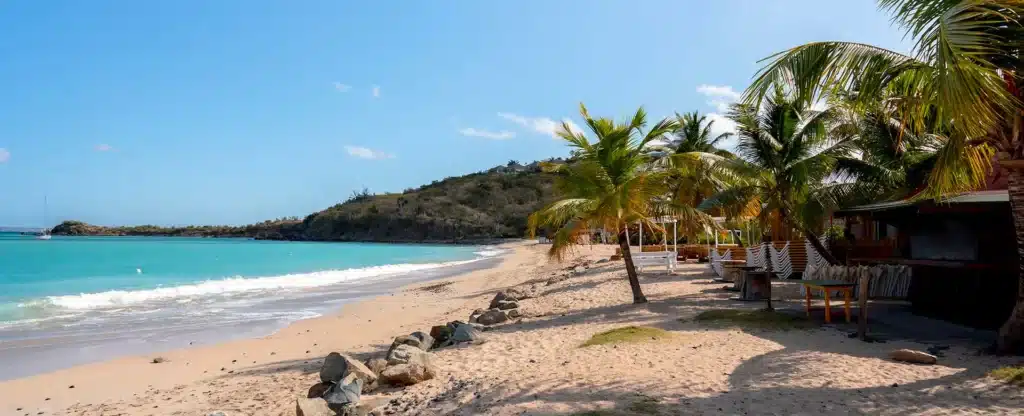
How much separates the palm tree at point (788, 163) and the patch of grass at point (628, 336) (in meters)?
7.26

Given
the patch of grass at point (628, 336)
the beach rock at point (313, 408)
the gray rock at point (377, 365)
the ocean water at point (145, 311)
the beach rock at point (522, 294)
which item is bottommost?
the ocean water at point (145, 311)

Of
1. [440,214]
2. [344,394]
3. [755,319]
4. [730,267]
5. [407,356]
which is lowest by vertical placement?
[344,394]

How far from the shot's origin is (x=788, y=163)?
1409 centimetres

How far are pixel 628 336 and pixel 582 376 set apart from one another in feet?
6.64

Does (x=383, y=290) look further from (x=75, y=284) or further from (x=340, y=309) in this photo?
(x=75, y=284)

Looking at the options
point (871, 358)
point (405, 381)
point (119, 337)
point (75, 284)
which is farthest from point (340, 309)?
point (75, 284)

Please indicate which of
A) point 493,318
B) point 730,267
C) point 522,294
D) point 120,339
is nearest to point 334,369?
Result: point 493,318

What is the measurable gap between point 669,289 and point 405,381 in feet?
28.8

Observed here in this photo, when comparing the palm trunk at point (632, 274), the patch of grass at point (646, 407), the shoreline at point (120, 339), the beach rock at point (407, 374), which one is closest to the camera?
the patch of grass at point (646, 407)

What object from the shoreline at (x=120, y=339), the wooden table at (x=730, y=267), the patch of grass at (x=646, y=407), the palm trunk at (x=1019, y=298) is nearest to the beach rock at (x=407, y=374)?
the patch of grass at (x=646, y=407)

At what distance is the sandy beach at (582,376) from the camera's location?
195 inches

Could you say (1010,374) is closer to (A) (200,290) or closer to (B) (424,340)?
(B) (424,340)

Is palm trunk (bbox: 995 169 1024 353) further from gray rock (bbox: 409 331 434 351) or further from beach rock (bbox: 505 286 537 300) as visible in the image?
beach rock (bbox: 505 286 537 300)

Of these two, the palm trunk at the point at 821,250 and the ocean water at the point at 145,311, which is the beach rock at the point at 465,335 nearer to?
the ocean water at the point at 145,311
